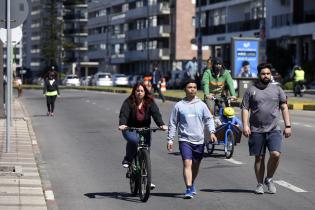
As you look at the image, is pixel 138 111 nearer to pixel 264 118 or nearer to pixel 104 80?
pixel 264 118

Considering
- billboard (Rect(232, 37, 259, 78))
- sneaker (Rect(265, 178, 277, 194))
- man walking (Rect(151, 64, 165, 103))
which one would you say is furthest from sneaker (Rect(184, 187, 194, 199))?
billboard (Rect(232, 37, 259, 78))

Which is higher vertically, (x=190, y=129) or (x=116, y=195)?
(x=190, y=129)

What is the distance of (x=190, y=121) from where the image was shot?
35.7ft

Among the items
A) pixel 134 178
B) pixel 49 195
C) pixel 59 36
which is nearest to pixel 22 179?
pixel 49 195

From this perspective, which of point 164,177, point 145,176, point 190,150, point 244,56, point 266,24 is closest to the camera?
point 145,176

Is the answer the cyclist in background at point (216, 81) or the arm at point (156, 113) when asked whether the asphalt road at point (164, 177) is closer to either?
the arm at point (156, 113)

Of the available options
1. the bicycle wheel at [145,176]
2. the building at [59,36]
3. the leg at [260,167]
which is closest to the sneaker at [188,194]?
the bicycle wheel at [145,176]

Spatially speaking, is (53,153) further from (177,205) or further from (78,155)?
(177,205)

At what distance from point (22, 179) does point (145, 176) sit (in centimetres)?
247

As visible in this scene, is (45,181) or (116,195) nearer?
(116,195)

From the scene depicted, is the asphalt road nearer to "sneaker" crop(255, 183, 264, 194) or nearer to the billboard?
"sneaker" crop(255, 183, 264, 194)

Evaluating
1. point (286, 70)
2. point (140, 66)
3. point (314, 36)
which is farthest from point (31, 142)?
point (140, 66)

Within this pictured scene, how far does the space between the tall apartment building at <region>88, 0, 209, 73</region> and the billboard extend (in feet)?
163

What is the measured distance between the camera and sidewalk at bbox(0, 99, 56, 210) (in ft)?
33.3
